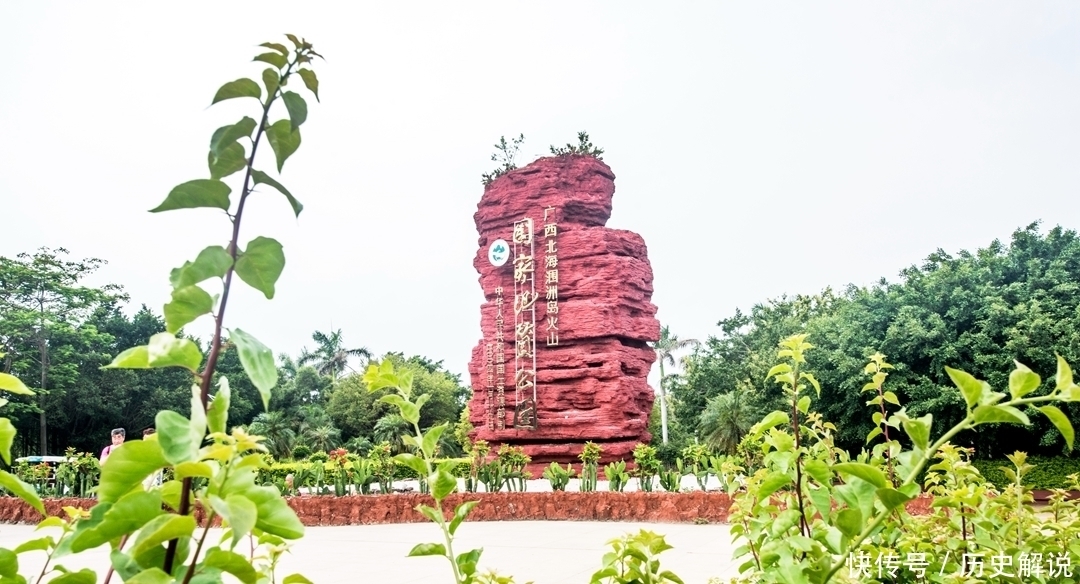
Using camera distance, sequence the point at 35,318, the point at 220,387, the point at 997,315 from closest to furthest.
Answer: the point at 220,387 → the point at 997,315 → the point at 35,318

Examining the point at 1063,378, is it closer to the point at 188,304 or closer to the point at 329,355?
the point at 188,304

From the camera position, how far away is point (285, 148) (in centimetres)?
59

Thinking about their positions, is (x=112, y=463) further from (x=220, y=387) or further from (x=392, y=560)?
(x=392, y=560)

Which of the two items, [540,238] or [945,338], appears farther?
[540,238]

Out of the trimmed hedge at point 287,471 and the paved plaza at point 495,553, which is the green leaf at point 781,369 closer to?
the paved plaza at point 495,553

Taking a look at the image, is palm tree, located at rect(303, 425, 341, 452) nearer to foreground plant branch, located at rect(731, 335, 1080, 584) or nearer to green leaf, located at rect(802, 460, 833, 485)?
foreground plant branch, located at rect(731, 335, 1080, 584)

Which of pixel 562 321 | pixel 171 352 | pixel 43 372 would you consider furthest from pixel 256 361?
pixel 43 372

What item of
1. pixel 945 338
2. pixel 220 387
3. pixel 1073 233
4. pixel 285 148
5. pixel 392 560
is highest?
pixel 1073 233

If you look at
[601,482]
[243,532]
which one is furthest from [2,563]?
[601,482]

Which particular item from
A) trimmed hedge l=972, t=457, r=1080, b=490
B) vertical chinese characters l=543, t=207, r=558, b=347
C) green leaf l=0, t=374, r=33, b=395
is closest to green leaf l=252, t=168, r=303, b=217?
green leaf l=0, t=374, r=33, b=395

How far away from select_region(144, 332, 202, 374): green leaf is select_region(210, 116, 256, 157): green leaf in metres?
0.15

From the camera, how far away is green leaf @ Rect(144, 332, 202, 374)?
0.48 metres

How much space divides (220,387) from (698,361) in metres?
24.8

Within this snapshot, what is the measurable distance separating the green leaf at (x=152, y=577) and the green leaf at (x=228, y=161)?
0.95ft
